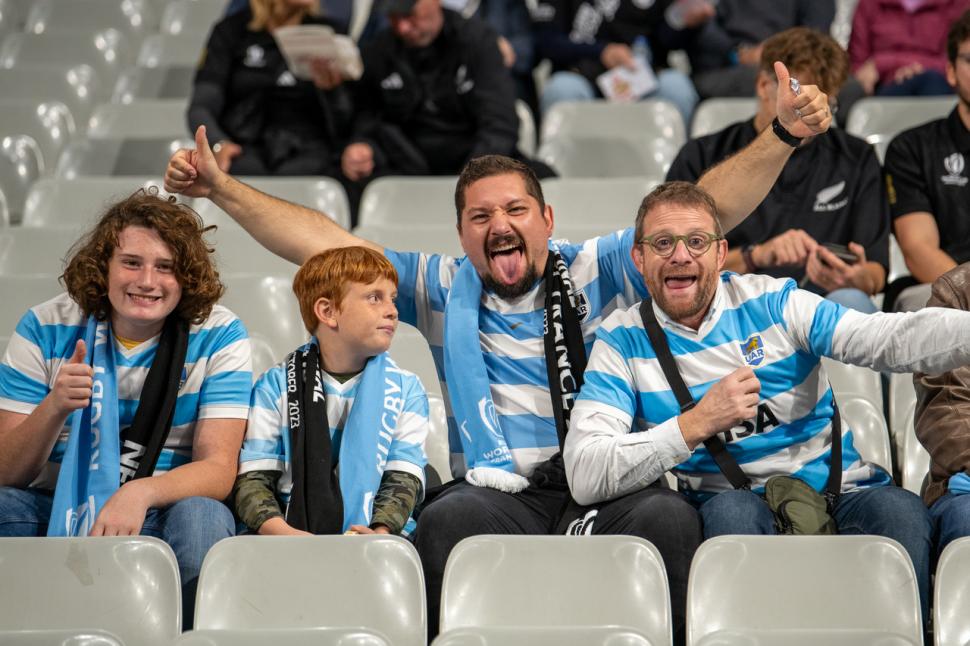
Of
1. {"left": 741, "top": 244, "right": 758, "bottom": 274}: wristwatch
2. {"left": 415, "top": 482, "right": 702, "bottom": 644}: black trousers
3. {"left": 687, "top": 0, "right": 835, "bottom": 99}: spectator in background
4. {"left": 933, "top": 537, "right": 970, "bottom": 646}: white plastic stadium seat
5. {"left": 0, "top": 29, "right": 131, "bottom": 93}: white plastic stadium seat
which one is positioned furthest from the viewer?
{"left": 0, "top": 29, "right": 131, "bottom": 93}: white plastic stadium seat

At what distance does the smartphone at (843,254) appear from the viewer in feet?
11.3

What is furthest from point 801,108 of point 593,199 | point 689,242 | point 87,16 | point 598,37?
point 87,16

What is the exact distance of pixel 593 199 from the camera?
417 cm

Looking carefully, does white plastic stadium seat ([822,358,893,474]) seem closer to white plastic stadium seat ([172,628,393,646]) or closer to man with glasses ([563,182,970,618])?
man with glasses ([563,182,970,618])

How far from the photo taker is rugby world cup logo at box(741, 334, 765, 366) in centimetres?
263

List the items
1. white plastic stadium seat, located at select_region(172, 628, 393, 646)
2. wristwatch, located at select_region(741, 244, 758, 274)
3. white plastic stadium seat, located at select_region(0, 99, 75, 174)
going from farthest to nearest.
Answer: white plastic stadium seat, located at select_region(0, 99, 75, 174), wristwatch, located at select_region(741, 244, 758, 274), white plastic stadium seat, located at select_region(172, 628, 393, 646)

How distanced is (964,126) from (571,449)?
1940mm

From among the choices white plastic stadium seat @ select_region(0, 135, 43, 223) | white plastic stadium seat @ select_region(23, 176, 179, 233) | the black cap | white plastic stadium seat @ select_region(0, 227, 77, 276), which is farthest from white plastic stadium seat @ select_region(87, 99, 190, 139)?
white plastic stadium seat @ select_region(0, 227, 77, 276)

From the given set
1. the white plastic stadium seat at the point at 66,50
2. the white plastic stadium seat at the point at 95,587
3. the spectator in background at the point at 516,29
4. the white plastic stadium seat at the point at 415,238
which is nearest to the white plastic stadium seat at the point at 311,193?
the white plastic stadium seat at the point at 415,238

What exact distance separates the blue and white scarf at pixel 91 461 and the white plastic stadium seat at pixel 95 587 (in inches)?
8.4

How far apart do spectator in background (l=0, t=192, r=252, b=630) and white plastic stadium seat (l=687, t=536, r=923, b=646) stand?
3.06 feet

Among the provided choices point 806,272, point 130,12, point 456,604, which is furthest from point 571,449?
point 130,12

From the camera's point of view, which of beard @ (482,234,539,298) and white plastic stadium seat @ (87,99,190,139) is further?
white plastic stadium seat @ (87,99,190,139)

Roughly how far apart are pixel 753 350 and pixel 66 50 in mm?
4079
